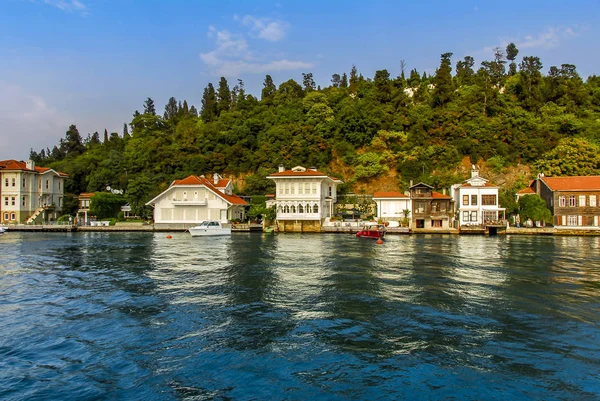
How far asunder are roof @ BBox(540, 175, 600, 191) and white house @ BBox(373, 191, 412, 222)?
17.5 m

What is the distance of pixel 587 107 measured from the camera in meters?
73.6

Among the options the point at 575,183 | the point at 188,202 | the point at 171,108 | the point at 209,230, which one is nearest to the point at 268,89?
the point at 171,108

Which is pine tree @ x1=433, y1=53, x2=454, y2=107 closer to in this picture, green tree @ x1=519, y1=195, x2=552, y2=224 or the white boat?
green tree @ x1=519, y1=195, x2=552, y2=224

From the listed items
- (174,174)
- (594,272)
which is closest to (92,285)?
(594,272)

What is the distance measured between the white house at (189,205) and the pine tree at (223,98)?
131 ft

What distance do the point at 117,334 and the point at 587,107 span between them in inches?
3381

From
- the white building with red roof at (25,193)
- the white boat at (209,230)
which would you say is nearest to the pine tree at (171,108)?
the white building with red roof at (25,193)

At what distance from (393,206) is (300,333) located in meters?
45.5

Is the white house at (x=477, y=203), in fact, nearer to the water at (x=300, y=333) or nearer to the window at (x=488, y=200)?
Result: the window at (x=488, y=200)

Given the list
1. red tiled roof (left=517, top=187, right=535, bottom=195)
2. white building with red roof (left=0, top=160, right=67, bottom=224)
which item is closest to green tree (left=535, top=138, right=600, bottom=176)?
red tiled roof (left=517, top=187, right=535, bottom=195)

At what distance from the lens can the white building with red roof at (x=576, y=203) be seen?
163ft

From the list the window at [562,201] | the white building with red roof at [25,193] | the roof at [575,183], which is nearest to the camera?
the roof at [575,183]

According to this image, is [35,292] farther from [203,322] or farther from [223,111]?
[223,111]

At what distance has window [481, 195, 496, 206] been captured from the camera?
5181 centimetres
